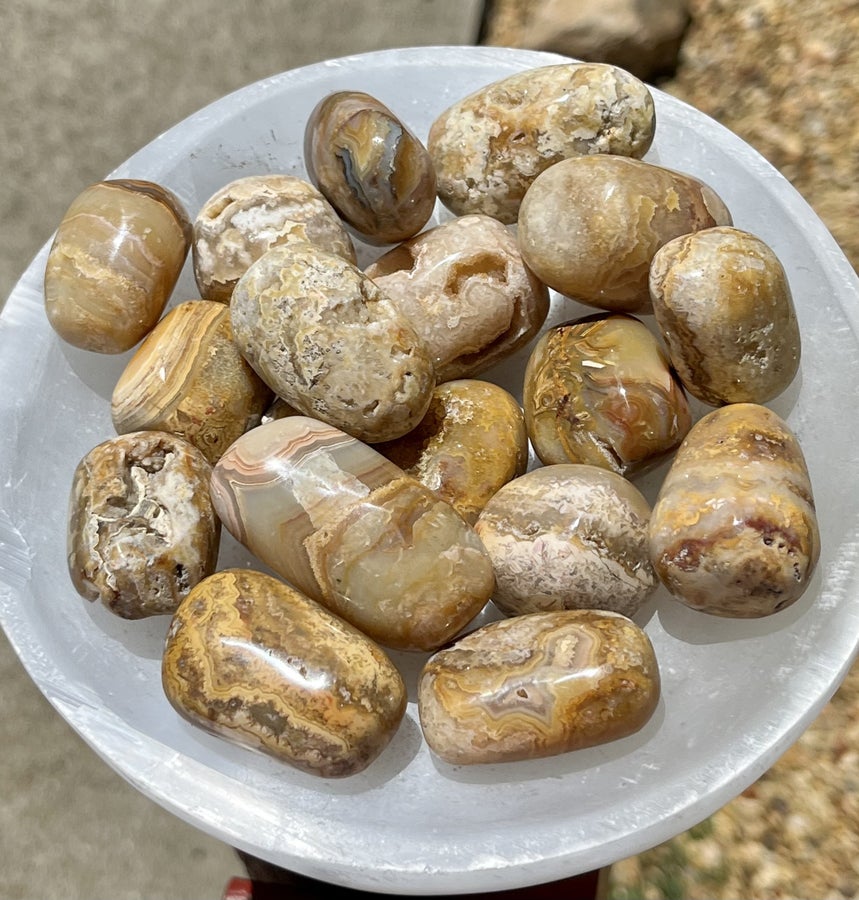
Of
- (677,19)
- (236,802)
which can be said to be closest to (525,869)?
(236,802)

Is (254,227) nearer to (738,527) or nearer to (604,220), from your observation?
(604,220)

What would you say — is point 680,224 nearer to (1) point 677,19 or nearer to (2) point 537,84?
(2) point 537,84

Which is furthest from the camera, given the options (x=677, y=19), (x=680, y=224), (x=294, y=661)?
(x=677, y=19)

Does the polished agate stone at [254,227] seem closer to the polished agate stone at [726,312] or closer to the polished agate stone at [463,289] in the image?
the polished agate stone at [463,289]

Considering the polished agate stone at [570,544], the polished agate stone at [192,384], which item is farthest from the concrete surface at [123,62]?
the polished agate stone at [570,544]

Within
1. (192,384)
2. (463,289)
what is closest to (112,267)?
(192,384)

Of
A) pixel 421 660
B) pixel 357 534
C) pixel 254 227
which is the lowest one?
pixel 421 660

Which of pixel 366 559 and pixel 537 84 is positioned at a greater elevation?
pixel 537 84
